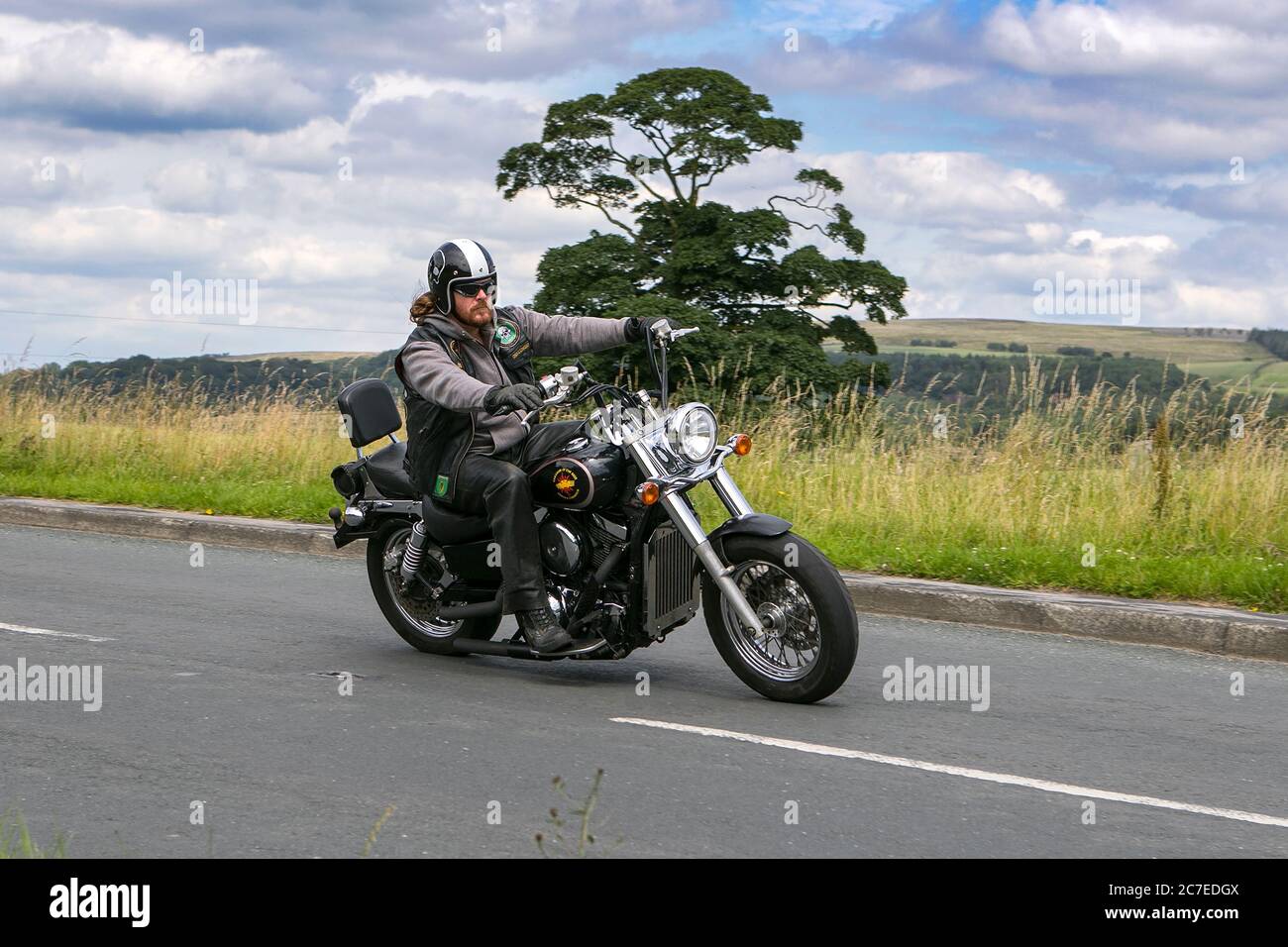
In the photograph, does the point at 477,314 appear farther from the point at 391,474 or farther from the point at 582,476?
the point at 391,474

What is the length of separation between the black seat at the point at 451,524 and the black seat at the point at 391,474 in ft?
1.04

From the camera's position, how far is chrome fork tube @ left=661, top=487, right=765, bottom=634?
6598 mm

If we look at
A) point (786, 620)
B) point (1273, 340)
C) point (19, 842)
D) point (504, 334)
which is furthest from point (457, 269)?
point (1273, 340)

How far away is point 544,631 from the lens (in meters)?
6.97

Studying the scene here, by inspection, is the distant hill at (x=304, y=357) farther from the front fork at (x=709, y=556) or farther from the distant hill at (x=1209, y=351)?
the front fork at (x=709, y=556)

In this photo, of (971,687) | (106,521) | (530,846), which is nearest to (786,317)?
(106,521)

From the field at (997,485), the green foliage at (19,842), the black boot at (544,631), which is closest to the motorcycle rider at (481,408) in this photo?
the black boot at (544,631)

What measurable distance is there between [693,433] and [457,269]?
1334 mm

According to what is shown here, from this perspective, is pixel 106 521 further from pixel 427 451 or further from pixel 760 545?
pixel 760 545

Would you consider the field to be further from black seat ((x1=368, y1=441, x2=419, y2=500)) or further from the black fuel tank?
the black fuel tank

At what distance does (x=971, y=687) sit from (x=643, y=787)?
246 cm

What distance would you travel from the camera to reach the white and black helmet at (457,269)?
7.00m

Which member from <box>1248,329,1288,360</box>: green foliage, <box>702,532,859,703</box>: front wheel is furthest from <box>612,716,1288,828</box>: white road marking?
<box>1248,329,1288,360</box>: green foliage

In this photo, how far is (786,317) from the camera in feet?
128
